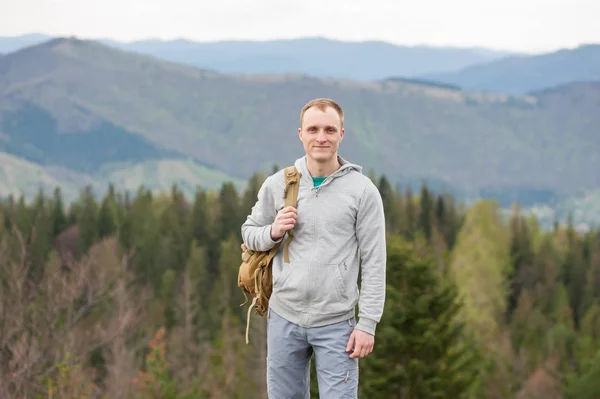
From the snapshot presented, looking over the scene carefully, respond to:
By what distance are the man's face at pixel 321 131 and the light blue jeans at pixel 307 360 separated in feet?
3.64

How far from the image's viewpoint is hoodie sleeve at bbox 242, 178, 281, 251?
6246 millimetres

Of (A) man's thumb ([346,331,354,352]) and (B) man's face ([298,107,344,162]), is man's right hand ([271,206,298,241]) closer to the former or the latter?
(B) man's face ([298,107,344,162])

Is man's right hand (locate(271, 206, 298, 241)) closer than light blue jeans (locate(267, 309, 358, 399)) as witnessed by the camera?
Yes

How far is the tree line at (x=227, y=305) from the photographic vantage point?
29.8m

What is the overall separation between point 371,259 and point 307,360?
0.92 metres

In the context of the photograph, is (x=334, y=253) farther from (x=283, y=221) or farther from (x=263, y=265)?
(x=263, y=265)

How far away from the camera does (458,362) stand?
105 feet

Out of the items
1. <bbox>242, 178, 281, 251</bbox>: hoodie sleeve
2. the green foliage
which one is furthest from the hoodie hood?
the green foliage

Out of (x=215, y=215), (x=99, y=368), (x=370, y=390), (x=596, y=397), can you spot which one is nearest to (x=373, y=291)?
(x=370, y=390)

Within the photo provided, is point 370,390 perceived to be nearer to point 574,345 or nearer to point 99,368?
point 574,345

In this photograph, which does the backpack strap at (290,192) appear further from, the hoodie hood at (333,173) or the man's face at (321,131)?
the man's face at (321,131)

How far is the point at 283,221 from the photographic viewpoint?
609cm

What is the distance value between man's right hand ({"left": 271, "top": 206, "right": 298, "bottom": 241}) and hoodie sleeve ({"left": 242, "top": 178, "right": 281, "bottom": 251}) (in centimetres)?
7

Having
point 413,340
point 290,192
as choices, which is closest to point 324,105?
point 290,192
